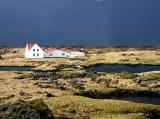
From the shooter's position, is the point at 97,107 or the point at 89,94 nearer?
the point at 97,107

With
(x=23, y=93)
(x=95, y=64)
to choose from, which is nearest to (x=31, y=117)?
(x=23, y=93)

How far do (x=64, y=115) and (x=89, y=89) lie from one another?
32.2 meters

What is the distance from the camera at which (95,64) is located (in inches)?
6486

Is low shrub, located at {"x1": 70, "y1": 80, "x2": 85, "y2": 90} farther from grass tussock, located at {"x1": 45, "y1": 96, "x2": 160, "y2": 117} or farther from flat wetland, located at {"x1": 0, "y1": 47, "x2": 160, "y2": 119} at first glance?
grass tussock, located at {"x1": 45, "y1": 96, "x2": 160, "y2": 117}

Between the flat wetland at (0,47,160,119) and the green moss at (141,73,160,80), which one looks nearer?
the flat wetland at (0,47,160,119)

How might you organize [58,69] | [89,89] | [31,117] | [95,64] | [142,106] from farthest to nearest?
[95,64] < [58,69] < [89,89] < [142,106] < [31,117]

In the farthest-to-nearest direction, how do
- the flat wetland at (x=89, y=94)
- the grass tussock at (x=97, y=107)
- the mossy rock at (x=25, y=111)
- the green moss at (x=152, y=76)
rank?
the green moss at (x=152, y=76) → the grass tussock at (x=97, y=107) → the flat wetland at (x=89, y=94) → the mossy rock at (x=25, y=111)

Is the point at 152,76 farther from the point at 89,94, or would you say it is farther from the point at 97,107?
the point at 97,107

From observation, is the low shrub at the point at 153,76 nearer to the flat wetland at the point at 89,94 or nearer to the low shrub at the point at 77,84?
the flat wetland at the point at 89,94

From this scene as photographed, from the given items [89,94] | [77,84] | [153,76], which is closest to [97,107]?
[89,94]

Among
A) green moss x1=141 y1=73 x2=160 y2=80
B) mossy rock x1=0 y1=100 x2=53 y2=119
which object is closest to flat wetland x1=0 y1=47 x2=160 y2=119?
green moss x1=141 y1=73 x2=160 y2=80

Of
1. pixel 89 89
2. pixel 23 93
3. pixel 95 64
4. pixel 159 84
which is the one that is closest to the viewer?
pixel 23 93

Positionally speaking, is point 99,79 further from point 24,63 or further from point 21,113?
point 24,63

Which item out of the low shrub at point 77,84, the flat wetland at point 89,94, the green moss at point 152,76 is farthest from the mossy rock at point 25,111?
the green moss at point 152,76
